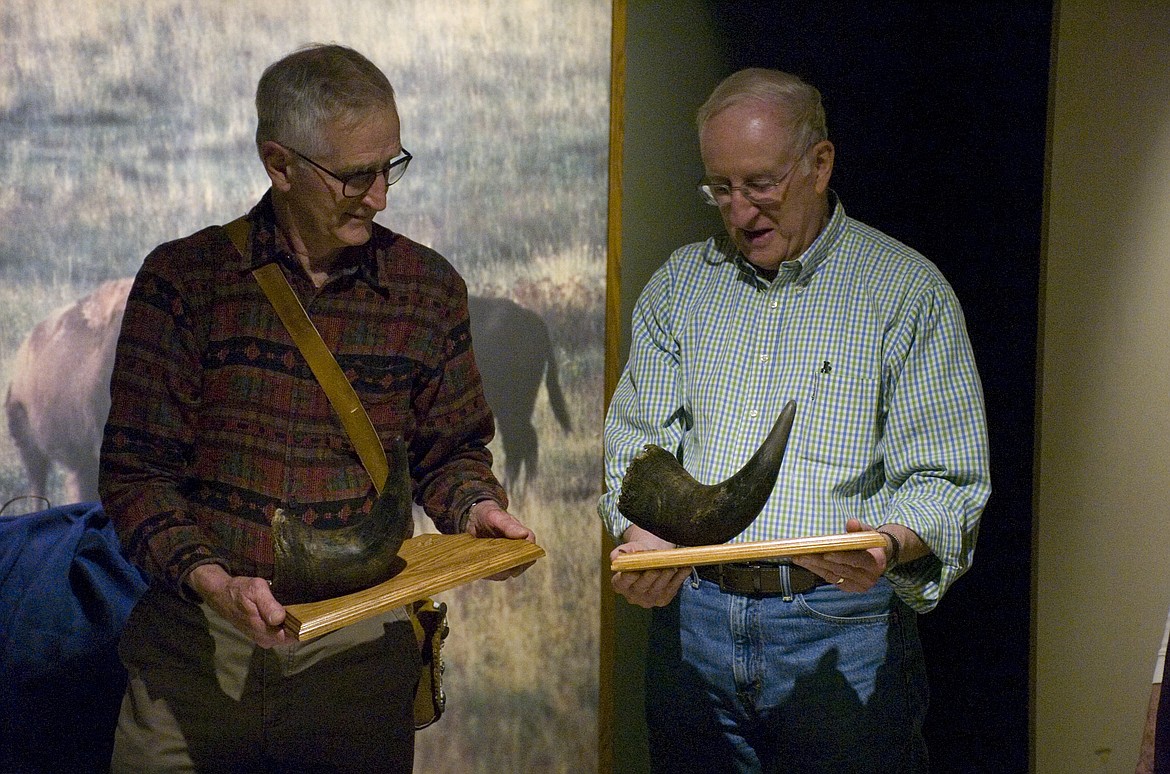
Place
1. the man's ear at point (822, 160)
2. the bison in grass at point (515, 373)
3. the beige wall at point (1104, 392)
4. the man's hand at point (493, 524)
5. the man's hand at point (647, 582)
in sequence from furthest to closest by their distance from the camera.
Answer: the bison in grass at point (515, 373) → the beige wall at point (1104, 392) → the man's ear at point (822, 160) → the man's hand at point (493, 524) → the man's hand at point (647, 582)

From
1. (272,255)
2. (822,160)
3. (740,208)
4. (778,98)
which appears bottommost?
(272,255)

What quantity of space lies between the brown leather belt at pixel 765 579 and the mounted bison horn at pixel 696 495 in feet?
0.68

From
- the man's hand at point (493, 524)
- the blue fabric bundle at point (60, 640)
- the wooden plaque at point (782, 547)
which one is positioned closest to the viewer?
the wooden plaque at point (782, 547)

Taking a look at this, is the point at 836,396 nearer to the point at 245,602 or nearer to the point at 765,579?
the point at 765,579

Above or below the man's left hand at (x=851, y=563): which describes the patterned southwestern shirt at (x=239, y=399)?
above

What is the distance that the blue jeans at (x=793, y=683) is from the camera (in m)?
2.40

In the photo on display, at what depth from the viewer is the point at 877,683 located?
2.44 metres

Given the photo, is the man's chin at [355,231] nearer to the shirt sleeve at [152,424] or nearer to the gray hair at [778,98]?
the shirt sleeve at [152,424]

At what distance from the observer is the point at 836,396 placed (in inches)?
95.7

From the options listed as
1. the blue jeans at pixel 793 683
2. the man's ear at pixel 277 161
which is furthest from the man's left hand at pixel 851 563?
the man's ear at pixel 277 161

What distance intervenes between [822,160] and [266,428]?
4.09 ft

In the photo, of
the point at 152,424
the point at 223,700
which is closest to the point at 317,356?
the point at 152,424

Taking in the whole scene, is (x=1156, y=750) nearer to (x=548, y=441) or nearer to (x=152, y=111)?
(x=548, y=441)

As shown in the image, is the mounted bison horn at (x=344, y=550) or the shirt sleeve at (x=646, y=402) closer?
the mounted bison horn at (x=344, y=550)
